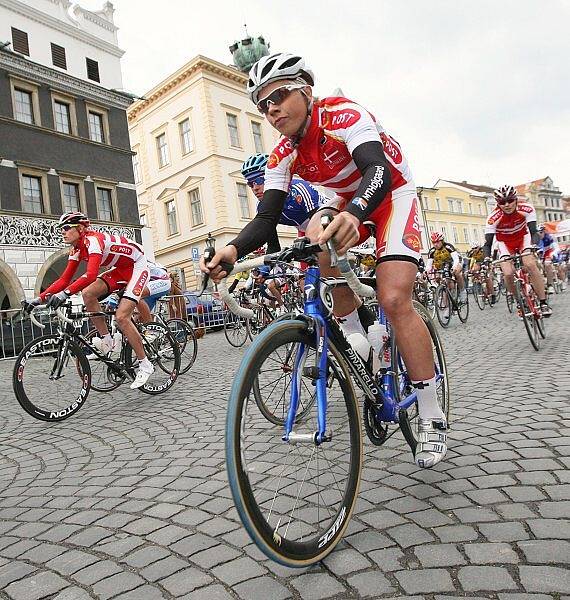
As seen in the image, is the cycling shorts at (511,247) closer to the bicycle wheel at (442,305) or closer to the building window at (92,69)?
the bicycle wheel at (442,305)

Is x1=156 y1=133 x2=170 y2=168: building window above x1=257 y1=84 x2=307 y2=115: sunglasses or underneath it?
above

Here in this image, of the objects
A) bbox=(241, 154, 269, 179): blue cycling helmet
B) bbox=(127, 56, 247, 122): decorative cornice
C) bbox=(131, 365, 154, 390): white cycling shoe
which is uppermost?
bbox=(127, 56, 247, 122): decorative cornice

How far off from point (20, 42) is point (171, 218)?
52.1 feet

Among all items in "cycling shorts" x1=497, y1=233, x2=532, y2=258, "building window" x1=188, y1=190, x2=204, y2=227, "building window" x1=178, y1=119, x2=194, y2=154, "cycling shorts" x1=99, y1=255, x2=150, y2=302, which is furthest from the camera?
"building window" x1=178, y1=119, x2=194, y2=154

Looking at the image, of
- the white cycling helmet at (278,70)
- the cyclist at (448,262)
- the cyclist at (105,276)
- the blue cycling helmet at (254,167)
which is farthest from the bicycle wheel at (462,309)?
the white cycling helmet at (278,70)

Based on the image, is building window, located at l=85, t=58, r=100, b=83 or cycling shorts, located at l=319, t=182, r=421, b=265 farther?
building window, located at l=85, t=58, r=100, b=83

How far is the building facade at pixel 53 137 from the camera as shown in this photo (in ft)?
68.5

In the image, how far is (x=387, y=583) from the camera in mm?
1807

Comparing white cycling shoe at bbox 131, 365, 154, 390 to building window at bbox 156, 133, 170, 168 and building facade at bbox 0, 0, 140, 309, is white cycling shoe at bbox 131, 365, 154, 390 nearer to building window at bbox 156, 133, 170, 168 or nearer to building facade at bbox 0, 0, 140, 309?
building facade at bbox 0, 0, 140, 309

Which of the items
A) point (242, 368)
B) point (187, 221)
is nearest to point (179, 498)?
point (242, 368)

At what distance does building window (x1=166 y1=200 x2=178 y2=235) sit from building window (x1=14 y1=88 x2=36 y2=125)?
1486cm

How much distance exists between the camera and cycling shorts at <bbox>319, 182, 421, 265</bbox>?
2.68 metres

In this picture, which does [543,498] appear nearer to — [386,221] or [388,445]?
[388,445]

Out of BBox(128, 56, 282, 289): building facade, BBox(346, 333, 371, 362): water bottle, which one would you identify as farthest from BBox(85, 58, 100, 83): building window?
BBox(346, 333, 371, 362): water bottle
